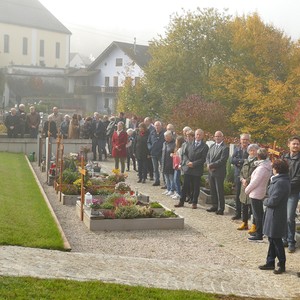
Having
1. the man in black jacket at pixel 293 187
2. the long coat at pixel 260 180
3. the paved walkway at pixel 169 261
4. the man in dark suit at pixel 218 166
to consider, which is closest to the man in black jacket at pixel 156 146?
the man in dark suit at pixel 218 166

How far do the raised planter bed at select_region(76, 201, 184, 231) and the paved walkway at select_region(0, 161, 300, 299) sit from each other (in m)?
0.21

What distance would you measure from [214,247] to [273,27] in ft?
120

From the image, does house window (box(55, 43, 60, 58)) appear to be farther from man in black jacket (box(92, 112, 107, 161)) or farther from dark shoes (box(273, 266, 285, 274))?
dark shoes (box(273, 266, 285, 274))

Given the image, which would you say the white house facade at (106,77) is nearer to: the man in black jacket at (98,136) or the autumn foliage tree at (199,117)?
the autumn foliage tree at (199,117)

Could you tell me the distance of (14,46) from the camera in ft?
290

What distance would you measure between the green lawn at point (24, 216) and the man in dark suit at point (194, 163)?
145 inches

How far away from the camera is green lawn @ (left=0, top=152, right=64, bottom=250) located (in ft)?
37.5

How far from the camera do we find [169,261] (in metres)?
10.9

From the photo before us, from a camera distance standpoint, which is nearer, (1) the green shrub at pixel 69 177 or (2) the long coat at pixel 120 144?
(1) the green shrub at pixel 69 177

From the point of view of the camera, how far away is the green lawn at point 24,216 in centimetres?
1143

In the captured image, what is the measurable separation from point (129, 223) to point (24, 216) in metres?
2.25

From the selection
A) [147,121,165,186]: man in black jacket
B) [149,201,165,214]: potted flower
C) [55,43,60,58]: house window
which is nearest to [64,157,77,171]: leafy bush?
[147,121,165,186]: man in black jacket

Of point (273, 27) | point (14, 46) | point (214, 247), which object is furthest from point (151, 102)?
point (14, 46)

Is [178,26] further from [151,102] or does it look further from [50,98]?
[50,98]
